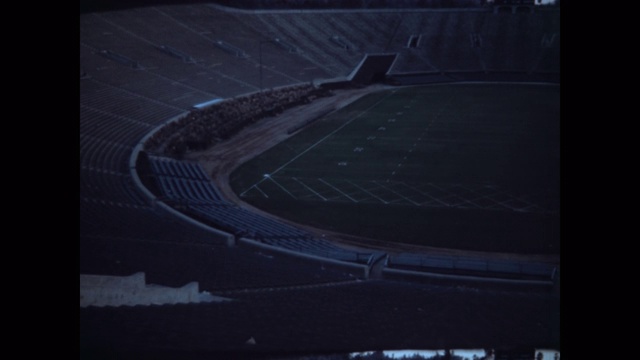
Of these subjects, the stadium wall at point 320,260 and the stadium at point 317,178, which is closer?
the stadium at point 317,178

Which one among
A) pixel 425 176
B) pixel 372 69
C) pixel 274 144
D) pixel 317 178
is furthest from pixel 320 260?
pixel 372 69

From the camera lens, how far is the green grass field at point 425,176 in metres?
16.8

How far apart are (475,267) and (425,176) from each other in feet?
25.5

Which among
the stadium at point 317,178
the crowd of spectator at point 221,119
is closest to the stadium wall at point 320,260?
the stadium at point 317,178

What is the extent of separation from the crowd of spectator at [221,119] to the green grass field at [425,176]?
1936mm

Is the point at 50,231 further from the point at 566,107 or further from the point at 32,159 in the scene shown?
the point at 566,107

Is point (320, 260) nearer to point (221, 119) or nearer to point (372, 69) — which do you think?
point (221, 119)

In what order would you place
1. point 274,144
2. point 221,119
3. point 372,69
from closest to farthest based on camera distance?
1. point 274,144
2. point 221,119
3. point 372,69

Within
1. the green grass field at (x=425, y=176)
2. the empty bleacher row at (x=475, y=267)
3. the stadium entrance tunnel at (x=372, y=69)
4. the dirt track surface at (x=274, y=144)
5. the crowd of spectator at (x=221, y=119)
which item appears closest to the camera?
the empty bleacher row at (x=475, y=267)

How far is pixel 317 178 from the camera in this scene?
2089cm

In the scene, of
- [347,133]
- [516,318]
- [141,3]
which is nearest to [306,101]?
[347,133]

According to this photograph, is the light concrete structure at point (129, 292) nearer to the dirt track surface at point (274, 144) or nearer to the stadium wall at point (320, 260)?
the stadium wall at point (320, 260)

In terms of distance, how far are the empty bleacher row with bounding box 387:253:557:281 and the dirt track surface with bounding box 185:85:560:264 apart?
162 centimetres

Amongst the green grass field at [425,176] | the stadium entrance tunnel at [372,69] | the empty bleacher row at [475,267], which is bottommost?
the empty bleacher row at [475,267]
